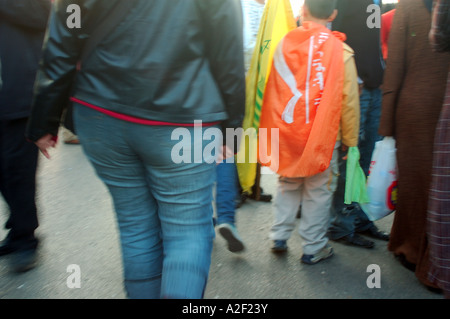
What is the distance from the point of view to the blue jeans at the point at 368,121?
9.48ft

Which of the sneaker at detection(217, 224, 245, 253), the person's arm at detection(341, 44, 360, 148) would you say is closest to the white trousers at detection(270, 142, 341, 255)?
the person's arm at detection(341, 44, 360, 148)

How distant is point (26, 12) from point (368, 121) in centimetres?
245

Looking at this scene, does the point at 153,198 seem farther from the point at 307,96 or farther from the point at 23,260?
the point at 23,260

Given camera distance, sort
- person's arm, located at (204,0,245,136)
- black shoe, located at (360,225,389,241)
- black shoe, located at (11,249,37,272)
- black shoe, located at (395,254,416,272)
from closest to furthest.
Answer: person's arm, located at (204,0,245,136), black shoe, located at (11,249,37,272), black shoe, located at (395,254,416,272), black shoe, located at (360,225,389,241)

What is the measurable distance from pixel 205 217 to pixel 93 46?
77 centimetres

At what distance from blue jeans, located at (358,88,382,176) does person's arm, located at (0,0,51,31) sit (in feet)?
7.28

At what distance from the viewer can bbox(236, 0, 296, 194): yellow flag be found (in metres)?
2.47

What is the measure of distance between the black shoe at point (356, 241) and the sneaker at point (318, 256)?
0.27m

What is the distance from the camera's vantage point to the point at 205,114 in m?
1.45

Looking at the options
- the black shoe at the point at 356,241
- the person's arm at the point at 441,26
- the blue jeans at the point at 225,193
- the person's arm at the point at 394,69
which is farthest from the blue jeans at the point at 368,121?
the blue jeans at the point at 225,193

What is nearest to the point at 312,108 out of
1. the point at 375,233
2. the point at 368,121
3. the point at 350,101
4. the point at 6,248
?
the point at 350,101

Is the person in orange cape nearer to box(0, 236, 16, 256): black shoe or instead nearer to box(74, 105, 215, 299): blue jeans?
box(74, 105, 215, 299): blue jeans

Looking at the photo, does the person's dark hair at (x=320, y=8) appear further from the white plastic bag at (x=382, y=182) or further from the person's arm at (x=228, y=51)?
the person's arm at (x=228, y=51)

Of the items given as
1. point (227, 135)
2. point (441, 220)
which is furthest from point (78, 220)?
point (441, 220)
